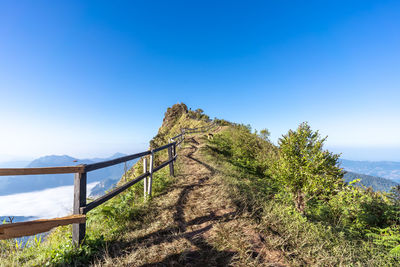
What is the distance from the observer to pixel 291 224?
3.95 m

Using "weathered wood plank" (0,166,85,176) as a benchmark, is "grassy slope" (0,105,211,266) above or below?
below

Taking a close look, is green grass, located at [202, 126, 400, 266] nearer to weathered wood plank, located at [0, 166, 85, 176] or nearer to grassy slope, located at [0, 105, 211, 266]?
grassy slope, located at [0, 105, 211, 266]

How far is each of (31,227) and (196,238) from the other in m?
2.79

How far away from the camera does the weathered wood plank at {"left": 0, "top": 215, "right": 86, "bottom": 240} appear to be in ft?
8.27

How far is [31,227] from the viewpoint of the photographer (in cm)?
267

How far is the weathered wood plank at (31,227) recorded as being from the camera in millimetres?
2520

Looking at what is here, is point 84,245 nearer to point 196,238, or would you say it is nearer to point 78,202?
point 78,202

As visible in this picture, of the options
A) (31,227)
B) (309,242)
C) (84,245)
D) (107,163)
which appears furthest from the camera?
(107,163)

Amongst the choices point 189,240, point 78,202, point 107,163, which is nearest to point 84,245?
point 78,202

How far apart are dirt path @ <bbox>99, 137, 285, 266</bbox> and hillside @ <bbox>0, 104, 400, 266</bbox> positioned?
0.02 m

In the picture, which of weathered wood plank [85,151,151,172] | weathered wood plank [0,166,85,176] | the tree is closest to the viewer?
weathered wood plank [0,166,85,176]

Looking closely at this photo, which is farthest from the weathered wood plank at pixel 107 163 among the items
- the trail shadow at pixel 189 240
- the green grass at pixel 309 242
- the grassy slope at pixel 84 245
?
the green grass at pixel 309 242

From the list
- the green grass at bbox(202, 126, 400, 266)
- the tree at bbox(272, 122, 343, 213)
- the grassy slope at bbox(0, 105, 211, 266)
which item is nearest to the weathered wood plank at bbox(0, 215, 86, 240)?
the grassy slope at bbox(0, 105, 211, 266)

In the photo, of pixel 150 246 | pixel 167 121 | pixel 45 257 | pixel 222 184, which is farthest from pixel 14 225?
pixel 167 121
